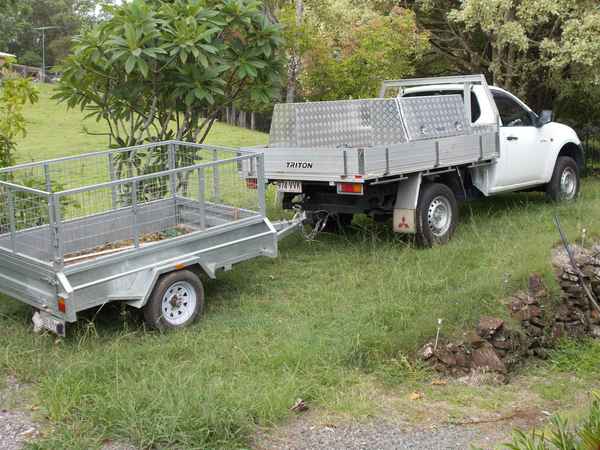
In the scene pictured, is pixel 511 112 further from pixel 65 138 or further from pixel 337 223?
pixel 65 138

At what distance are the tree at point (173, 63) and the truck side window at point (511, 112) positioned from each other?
3192mm

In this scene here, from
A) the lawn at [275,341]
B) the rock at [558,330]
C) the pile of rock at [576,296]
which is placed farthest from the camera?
the pile of rock at [576,296]

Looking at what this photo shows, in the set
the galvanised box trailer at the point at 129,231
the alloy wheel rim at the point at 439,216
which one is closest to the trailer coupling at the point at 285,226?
the galvanised box trailer at the point at 129,231

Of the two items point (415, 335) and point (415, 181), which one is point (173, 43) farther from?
point (415, 335)

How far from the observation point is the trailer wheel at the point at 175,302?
6938 mm

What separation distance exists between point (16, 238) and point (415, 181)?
4504 mm

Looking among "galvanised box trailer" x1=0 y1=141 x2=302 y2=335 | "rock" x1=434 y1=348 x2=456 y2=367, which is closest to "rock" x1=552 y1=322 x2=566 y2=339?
"rock" x1=434 y1=348 x2=456 y2=367

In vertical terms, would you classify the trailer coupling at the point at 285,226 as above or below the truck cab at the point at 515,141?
below

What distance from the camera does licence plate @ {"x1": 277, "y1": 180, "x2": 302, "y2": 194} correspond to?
934cm

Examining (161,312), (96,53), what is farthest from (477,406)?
(96,53)

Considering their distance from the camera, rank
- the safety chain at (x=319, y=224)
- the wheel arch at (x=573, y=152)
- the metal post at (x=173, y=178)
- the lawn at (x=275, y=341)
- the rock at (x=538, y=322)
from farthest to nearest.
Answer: the wheel arch at (x=573, y=152) < the safety chain at (x=319, y=224) < the metal post at (x=173, y=178) < the rock at (x=538, y=322) < the lawn at (x=275, y=341)

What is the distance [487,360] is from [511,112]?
17.5 ft

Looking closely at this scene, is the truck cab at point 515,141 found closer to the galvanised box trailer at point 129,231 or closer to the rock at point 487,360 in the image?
the galvanised box trailer at point 129,231

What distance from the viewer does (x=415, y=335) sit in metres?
6.79
